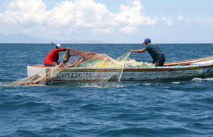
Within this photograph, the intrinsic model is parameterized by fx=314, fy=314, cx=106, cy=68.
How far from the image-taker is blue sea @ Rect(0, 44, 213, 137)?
7.71 meters

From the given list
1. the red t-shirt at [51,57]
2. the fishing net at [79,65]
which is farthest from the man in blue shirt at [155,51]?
the red t-shirt at [51,57]

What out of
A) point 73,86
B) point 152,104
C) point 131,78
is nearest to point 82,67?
point 73,86

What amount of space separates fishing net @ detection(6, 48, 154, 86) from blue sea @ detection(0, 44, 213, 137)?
1.45 feet

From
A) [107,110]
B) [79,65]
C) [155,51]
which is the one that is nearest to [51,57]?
[79,65]

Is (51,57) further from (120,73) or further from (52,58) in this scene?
(120,73)

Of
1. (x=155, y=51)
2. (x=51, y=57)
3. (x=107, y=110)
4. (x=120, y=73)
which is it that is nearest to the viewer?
(x=107, y=110)

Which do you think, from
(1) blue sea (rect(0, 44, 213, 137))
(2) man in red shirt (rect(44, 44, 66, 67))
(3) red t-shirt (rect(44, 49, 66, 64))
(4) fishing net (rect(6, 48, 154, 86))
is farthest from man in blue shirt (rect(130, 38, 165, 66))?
(3) red t-shirt (rect(44, 49, 66, 64))

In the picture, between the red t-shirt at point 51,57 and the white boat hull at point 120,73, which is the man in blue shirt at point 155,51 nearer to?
the white boat hull at point 120,73

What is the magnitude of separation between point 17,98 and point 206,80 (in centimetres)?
901

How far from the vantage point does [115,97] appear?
38.1 ft

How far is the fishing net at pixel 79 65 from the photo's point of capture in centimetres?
1408

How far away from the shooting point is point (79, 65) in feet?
47.6

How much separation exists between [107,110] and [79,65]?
523cm

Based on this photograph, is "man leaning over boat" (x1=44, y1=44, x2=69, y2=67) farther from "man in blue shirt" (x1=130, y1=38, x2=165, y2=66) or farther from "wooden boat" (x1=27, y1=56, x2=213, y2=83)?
"man in blue shirt" (x1=130, y1=38, x2=165, y2=66)
